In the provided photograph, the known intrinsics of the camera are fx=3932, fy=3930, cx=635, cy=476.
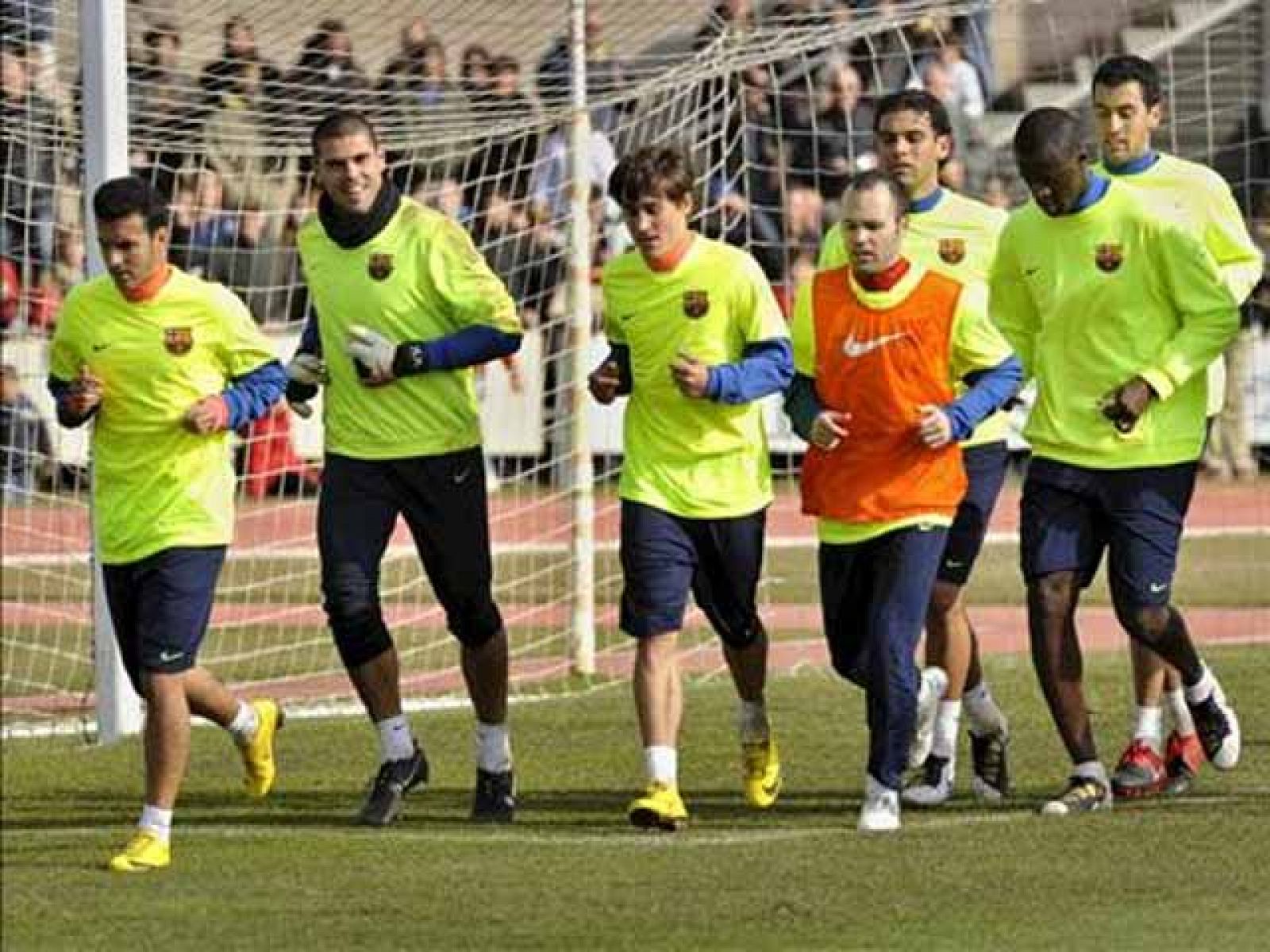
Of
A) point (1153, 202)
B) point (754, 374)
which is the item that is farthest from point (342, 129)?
point (1153, 202)

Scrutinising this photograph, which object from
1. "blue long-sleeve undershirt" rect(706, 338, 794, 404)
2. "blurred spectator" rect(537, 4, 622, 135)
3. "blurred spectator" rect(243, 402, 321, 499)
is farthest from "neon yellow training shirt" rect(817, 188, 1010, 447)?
"blurred spectator" rect(243, 402, 321, 499)

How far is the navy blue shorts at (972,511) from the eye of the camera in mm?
13352

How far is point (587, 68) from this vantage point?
19125mm

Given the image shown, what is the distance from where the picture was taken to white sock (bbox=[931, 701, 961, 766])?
Answer: 1316cm

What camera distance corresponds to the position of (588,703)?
16469 millimetres

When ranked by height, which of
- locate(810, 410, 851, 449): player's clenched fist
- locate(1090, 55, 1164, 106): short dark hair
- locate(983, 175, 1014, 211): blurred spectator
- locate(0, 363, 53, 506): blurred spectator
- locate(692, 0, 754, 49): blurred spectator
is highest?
locate(692, 0, 754, 49): blurred spectator

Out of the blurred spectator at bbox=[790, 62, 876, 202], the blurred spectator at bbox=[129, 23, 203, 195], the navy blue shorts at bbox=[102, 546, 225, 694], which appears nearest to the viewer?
the navy blue shorts at bbox=[102, 546, 225, 694]

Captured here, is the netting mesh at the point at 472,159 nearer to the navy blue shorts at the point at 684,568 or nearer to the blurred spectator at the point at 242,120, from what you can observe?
the blurred spectator at the point at 242,120

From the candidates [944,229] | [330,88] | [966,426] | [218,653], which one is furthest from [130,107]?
[966,426]

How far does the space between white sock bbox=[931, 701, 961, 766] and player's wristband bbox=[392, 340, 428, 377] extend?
84.0 inches

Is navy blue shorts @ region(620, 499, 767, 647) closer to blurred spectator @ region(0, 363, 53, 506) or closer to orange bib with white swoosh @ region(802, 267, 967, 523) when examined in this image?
orange bib with white swoosh @ region(802, 267, 967, 523)

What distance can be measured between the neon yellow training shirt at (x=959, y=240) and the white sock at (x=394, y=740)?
215 centimetres

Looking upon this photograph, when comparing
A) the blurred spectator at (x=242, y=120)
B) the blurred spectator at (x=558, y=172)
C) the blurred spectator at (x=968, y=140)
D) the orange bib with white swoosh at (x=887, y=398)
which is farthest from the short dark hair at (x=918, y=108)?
the blurred spectator at (x=968, y=140)

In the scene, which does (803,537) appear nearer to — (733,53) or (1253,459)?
(1253,459)
